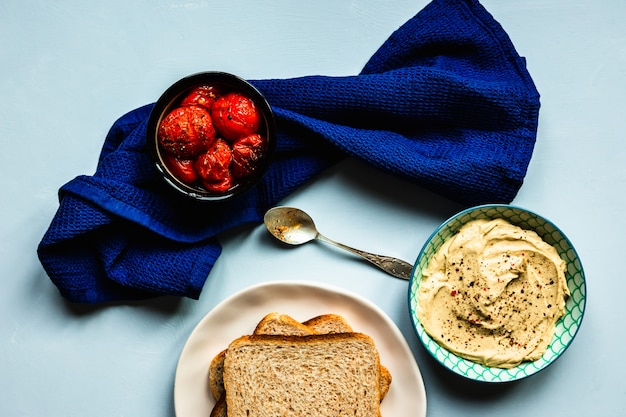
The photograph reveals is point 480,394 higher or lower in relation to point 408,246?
lower

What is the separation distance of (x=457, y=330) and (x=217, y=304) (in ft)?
2.17

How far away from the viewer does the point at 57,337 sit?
1.85 m

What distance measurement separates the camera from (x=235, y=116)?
5.32ft

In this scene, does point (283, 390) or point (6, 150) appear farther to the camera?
point (6, 150)

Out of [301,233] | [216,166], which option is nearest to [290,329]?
[301,233]

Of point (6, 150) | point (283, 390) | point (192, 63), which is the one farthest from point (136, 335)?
point (192, 63)

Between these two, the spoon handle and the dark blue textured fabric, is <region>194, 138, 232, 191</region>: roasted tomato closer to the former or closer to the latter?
the dark blue textured fabric

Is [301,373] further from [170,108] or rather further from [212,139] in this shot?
[170,108]

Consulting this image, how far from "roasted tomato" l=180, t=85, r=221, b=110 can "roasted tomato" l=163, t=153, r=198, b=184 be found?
0.47 feet

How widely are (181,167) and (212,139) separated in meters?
0.11

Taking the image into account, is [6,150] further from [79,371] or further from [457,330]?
[457,330]

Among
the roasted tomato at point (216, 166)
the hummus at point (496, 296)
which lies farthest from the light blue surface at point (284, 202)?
the roasted tomato at point (216, 166)

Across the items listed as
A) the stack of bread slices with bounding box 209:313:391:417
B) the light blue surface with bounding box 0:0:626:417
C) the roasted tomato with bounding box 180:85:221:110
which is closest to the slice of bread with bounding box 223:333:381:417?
the stack of bread slices with bounding box 209:313:391:417

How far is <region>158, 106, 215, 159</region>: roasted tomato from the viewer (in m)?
1.61
